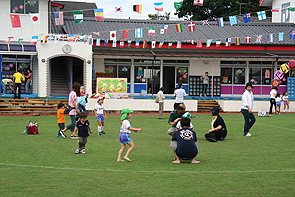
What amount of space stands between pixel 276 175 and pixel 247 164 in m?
1.30

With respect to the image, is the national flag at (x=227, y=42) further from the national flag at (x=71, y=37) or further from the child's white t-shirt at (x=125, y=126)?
the child's white t-shirt at (x=125, y=126)

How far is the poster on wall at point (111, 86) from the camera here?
2811 cm

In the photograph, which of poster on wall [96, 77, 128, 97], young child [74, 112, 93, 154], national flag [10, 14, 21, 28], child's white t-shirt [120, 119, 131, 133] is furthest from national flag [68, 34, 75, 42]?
child's white t-shirt [120, 119, 131, 133]

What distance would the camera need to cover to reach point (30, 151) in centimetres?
1157

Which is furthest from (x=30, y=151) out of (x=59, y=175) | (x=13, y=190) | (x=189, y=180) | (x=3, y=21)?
(x=3, y=21)

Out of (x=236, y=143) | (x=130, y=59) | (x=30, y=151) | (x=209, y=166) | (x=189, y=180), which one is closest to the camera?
(x=189, y=180)

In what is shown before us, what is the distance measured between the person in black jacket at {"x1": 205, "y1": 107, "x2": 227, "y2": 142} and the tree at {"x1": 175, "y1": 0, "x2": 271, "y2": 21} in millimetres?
38610

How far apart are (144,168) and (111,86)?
1927 cm

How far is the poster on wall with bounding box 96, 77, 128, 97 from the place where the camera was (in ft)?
92.2

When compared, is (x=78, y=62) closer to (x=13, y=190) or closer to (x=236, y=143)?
(x=236, y=143)

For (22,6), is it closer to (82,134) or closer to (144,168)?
(82,134)

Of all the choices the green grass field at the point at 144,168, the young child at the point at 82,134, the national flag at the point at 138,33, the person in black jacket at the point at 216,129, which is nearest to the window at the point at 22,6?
the national flag at the point at 138,33

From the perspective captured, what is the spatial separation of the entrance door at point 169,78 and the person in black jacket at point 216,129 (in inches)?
803

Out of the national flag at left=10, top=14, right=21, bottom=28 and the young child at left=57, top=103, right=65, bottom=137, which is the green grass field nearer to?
the young child at left=57, top=103, right=65, bottom=137
